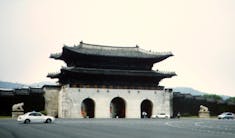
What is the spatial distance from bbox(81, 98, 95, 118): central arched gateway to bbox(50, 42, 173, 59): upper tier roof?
7.29 m

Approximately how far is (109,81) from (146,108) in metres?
8.09

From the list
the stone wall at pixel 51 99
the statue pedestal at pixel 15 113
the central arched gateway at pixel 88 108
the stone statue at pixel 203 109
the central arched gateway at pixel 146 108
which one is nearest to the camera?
the statue pedestal at pixel 15 113

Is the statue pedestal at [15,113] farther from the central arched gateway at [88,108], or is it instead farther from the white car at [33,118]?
the white car at [33,118]

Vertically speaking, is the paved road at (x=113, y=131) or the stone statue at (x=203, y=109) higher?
the stone statue at (x=203, y=109)

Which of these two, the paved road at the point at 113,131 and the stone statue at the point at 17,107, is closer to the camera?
the paved road at the point at 113,131

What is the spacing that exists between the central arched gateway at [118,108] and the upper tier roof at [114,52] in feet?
23.5

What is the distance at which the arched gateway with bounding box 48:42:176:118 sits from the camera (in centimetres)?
5862

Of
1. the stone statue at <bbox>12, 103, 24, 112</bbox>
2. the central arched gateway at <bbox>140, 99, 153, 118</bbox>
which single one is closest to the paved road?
the stone statue at <bbox>12, 103, 24, 112</bbox>

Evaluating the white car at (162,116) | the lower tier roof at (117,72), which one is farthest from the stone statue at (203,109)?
the white car at (162,116)

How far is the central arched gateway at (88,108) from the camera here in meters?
60.4

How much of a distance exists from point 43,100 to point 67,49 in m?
8.44

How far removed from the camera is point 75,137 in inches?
755

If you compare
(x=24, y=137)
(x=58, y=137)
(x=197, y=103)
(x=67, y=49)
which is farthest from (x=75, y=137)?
(x=197, y=103)

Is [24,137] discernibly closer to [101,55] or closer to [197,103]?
[101,55]
